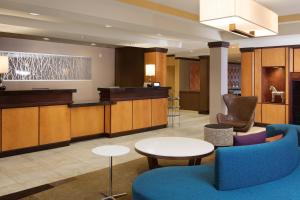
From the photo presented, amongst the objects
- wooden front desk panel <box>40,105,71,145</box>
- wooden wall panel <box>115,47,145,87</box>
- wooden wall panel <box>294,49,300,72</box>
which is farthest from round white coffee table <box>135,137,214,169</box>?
wooden wall panel <box>115,47,145,87</box>

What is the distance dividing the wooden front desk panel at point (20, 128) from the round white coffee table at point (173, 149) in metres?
2.58

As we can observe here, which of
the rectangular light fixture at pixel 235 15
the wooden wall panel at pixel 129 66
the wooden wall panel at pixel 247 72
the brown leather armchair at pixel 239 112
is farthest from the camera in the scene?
the wooden wall panel at pixel 129 66

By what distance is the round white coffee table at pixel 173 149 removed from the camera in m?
3.65

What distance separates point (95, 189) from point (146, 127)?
14.7ft

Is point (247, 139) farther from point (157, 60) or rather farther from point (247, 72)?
point (157, 60)

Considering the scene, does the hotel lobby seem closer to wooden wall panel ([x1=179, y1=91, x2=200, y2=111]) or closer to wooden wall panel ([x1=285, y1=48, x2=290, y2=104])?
wooden wall panel ([x1=285, y1=48, x2=290, y2=104])

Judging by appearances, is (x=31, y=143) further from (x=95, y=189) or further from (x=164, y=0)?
(x=164, y=0)

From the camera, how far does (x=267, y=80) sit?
364 inches

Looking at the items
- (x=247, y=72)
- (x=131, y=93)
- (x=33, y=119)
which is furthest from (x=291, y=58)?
(x=33, y=119)

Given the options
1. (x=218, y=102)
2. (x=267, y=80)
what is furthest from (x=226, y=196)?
(x=267, y=80)

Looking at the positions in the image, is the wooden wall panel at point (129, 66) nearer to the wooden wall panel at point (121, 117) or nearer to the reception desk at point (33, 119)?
the wooden wall panel at point (121, 117)

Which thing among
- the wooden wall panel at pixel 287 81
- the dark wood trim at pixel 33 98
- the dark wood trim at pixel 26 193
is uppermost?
the wooden wall panel at pixel 287 81

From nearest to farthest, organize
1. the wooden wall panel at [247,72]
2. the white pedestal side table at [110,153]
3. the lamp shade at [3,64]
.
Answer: the white pedestal side table at [110,153], the lamp shade at [3,64], the wooden wall panel at [247,72]

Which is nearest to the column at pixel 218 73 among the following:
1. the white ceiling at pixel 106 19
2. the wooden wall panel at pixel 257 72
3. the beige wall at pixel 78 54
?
the white ceiling at pixel 106 19
